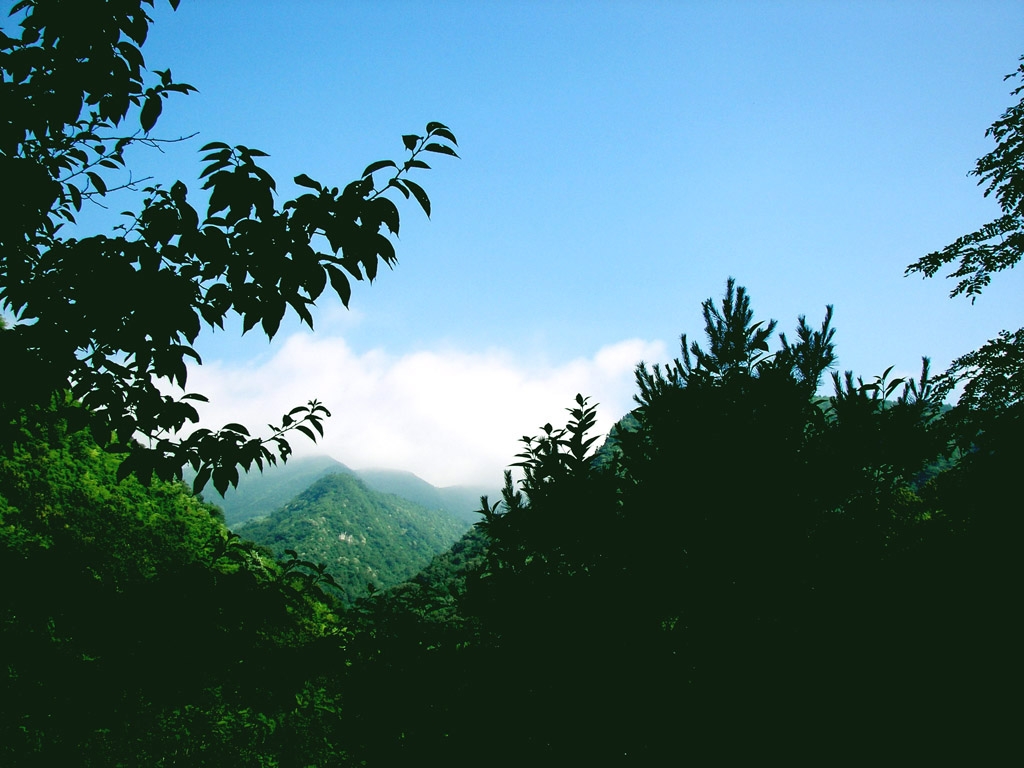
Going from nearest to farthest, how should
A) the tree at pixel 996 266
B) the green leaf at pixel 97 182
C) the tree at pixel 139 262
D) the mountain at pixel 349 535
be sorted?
the tree at pixel 139 262 → the green leaf at pixel 97 182 → the tree at pixel 996 266 → the mountain at pixel 349 535

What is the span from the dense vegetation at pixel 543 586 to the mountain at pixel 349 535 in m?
113

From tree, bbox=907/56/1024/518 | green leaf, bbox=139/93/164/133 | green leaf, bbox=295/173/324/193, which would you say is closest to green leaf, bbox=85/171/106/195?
green leaf, bbox=139/93/164/133

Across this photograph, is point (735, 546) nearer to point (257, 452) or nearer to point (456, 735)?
point (456, 735)

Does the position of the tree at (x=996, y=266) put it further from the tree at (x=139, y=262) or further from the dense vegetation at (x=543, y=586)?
the tree at (x=139, y=262)

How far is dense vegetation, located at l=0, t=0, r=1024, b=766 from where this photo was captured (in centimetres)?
203

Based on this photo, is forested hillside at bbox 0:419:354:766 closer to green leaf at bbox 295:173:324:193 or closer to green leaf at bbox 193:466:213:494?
green leaf at bbox 193:466:213:494

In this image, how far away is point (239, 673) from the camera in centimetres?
423

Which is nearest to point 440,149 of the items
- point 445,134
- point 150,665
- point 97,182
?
point 445,134

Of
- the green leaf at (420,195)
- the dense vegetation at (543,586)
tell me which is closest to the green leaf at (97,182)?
the dense vegetation at (543,586)

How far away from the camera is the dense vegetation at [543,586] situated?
6.66ft

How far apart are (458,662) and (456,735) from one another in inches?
20.2

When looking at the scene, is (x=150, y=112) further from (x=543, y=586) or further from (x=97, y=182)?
(x=543, y=586)

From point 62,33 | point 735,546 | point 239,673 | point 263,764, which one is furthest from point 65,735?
point 735,546

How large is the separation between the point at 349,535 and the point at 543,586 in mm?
163080
